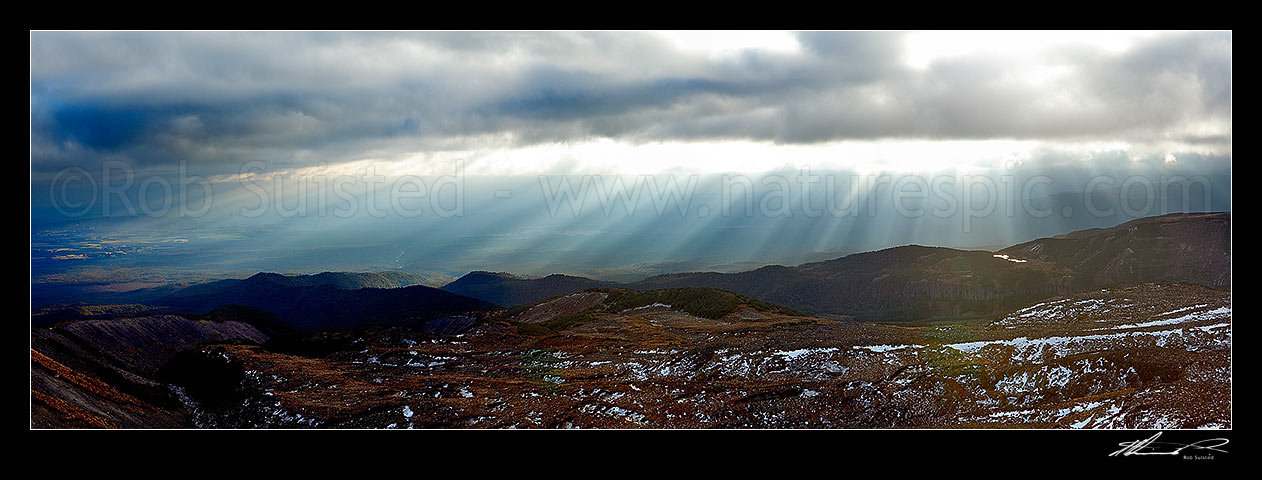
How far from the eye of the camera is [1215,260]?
10569 centimetres

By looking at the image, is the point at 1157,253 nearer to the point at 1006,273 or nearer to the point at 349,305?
the point at 1006,273

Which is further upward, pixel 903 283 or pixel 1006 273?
pixel 1006 273

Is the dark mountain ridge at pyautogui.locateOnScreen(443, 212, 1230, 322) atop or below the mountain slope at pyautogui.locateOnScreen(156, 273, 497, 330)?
atop

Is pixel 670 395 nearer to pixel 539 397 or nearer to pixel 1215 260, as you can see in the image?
pixel 539 397

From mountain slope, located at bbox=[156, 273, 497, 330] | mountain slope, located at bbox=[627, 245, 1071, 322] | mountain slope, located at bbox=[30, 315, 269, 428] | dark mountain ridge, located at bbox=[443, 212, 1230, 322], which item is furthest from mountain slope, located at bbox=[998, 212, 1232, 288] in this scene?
mountain slope, located at bbox=[30, 315, 269, 428]

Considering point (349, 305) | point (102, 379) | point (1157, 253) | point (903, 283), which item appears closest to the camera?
point (102, 379)
